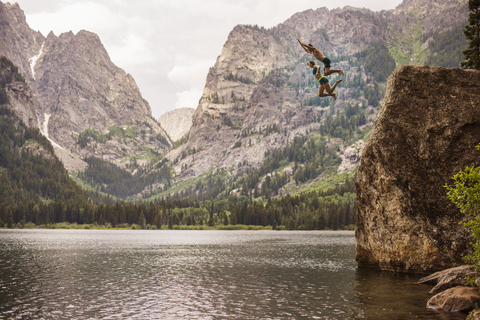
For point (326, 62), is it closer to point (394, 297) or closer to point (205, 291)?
point (394, 297)

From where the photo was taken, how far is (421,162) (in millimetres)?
49219

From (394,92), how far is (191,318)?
39205 mm

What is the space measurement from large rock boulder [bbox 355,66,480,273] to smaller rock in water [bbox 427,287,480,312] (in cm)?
1422

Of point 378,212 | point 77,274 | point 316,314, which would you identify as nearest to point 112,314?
point 316,314

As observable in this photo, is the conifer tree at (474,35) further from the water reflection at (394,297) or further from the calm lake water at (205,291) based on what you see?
the calm lake water at (205,291)

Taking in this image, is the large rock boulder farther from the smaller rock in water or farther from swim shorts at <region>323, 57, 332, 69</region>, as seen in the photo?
swim shorts at <region>323, 57, 332, 69</region>

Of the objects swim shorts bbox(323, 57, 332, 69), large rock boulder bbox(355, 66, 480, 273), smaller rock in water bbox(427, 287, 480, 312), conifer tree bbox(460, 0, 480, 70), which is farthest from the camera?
conifer tree bbox(460, 0, 480, 70)

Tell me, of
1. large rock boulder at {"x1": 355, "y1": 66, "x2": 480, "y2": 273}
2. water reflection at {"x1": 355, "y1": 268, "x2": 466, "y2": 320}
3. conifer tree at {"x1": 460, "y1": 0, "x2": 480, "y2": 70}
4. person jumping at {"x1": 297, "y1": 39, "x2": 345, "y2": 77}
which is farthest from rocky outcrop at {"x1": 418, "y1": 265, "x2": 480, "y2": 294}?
conifer tree at {"x1": 460, "y1": 0, "x2": 480, "y2": 70}

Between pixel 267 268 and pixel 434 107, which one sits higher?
pixel 434 107

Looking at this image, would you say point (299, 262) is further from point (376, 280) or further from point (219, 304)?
point (219, 304)

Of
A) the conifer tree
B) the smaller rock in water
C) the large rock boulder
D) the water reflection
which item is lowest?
the water reflection

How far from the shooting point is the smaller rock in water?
3190 centimetres

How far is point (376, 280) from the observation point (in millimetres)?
48625

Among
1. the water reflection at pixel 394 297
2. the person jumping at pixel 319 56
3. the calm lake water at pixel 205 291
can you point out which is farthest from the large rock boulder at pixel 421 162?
the person jumping at pixel 319 56
